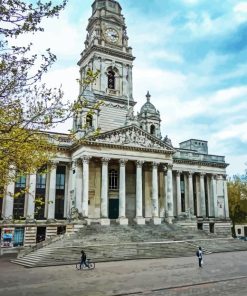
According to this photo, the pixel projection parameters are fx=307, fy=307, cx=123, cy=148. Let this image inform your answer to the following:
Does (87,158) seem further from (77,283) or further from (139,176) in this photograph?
(77,283)

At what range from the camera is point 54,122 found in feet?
43.3

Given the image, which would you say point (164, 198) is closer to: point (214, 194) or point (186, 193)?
point (186, 193)

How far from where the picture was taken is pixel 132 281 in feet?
60.4

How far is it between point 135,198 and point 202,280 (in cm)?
2753

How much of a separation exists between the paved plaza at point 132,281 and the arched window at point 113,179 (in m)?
20.7

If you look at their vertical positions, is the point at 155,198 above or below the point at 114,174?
below

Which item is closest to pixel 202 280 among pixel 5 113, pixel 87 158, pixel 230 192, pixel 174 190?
pixel 5 113

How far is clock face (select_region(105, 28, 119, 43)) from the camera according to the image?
5428 centimetres

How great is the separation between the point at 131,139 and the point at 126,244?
638 inches

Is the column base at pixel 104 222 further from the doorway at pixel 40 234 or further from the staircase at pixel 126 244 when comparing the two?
the doorway at pixel 40 234

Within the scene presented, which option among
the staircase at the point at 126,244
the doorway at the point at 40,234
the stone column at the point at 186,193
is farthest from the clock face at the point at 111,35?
the doorway at the point at 40,234

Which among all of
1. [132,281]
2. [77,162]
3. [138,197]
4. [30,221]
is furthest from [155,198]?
[132,281]

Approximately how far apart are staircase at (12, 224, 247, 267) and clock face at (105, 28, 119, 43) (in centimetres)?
3304

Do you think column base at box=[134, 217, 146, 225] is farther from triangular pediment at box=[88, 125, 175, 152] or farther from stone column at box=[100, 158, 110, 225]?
triangular pediment at box=[88, 125, 175, 152]
